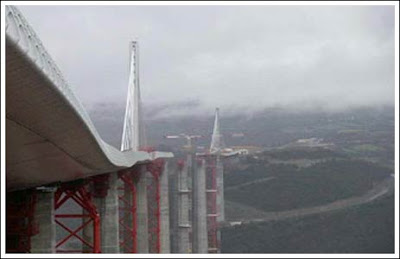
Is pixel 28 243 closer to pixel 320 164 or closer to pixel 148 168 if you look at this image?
pixel 148 168

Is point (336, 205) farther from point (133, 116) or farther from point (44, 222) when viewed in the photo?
point (44, 222)

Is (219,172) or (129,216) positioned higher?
(219,172)

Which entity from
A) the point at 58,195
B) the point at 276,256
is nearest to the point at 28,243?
the point at 58,195

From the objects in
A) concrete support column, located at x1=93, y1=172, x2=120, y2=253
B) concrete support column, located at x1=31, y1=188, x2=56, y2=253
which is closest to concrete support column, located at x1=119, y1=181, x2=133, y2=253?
concrete support column, located at x1=93, y1=172, x2=120, y2=253

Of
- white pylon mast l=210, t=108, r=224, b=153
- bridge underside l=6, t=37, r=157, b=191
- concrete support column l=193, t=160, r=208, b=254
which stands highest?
white pylon mast l=210, t=108, r=224, b=153

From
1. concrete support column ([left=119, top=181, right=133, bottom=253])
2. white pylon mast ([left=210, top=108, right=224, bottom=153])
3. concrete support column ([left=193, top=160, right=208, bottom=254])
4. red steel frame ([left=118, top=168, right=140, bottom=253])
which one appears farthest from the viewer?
white pylon mast ([left=210, top=108, right=224, bottom=153])

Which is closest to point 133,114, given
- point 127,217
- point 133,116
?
point 133,116

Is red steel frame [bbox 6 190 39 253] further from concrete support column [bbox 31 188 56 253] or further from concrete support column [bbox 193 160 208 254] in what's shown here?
concrete support column [bbox 193 160 208 254]

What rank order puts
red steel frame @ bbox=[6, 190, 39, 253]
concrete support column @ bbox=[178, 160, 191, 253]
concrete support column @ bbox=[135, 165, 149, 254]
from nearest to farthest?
red steel frame @ bbox=[6, 190, 39, 253] → concrete support column @ bbox=[135, 165, 149, 254] → concrete support column @ bbox=[178, 160, 191, 253]
